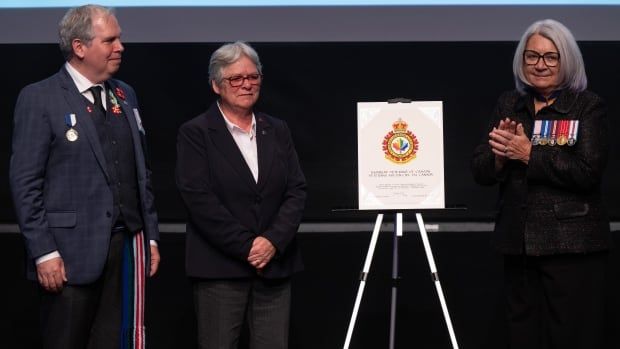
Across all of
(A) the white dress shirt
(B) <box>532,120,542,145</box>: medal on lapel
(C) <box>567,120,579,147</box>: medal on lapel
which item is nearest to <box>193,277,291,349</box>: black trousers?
(A) the white dress shirt

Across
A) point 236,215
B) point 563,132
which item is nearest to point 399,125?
point 563,132

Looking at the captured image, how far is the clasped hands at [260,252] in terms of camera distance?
10.2 ft

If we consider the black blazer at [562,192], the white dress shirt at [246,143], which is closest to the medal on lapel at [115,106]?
the white dress shirt at [246,143]

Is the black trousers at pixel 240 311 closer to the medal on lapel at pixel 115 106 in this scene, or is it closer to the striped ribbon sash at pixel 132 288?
the striped ribbon sash at pixel 132 288

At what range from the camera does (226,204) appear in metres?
3.16

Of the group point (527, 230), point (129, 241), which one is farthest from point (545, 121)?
point (129, 241)

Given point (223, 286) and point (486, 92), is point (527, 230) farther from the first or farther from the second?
point (486, 92)

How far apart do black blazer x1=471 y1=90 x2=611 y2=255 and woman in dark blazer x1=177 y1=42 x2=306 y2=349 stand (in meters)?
0.80

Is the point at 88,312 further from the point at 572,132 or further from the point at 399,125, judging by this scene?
the point at 572,132

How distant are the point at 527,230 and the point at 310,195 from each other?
167 cm

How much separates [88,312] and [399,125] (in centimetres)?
144

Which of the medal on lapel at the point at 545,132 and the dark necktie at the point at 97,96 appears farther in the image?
the medal on lapel at the point at 545,132

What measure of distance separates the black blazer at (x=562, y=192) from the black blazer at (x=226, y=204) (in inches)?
31.6

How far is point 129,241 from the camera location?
303 cm
